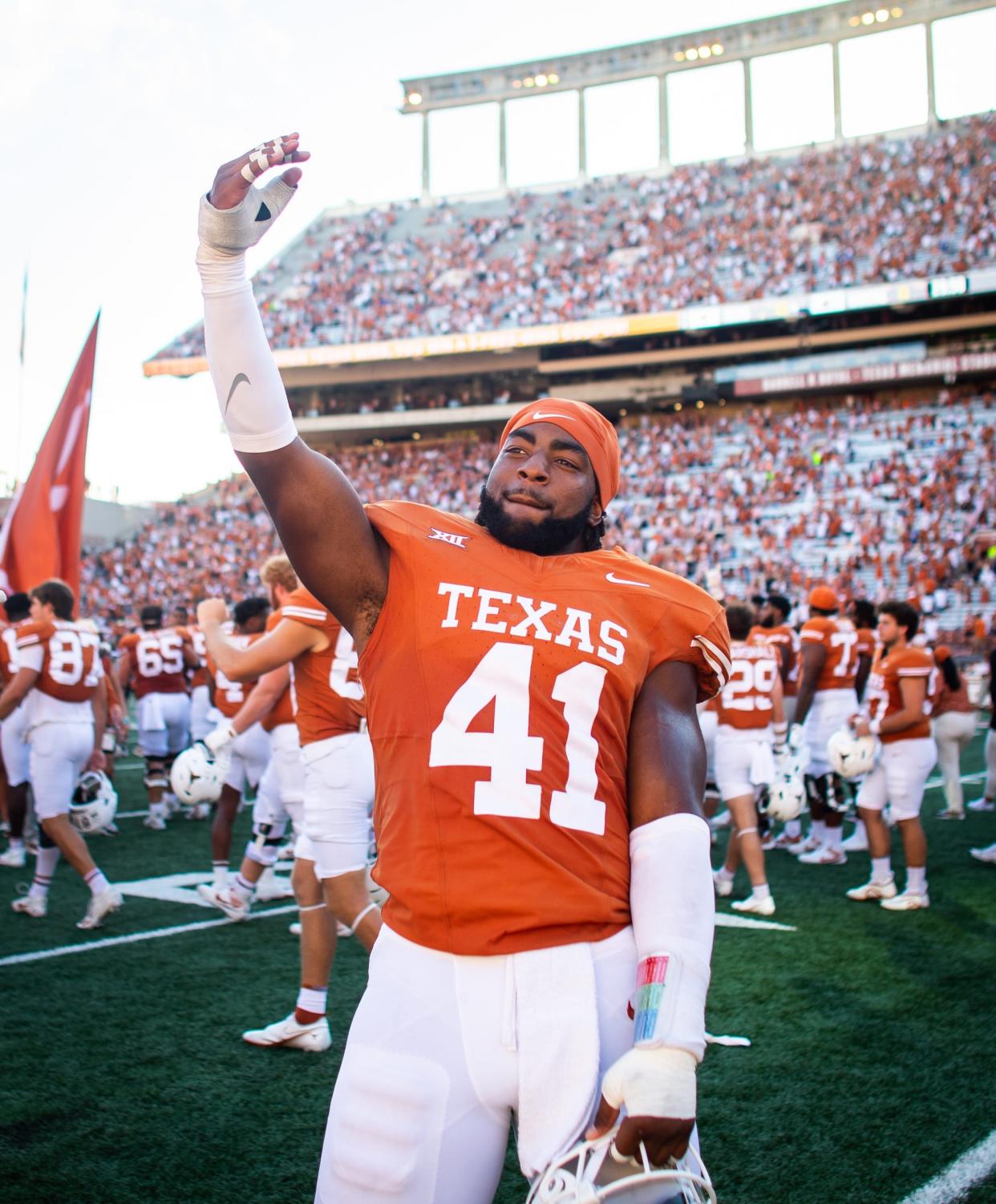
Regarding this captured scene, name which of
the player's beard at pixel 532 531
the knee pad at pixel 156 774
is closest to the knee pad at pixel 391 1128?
the player's beard at pixel 532 531

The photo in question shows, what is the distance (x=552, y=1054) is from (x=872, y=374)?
32604 millimetres

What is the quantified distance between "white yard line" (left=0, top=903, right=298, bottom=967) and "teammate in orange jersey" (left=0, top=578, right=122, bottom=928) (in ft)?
0.95

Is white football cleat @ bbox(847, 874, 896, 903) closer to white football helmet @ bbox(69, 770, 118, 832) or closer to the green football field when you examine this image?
the green football field

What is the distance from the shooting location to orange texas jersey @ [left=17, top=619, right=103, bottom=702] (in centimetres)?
634

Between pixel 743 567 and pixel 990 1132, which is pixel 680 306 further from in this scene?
pixel 990 1132

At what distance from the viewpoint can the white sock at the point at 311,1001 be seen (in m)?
4.41

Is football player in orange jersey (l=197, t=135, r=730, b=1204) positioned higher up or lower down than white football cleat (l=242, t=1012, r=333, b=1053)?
higher up

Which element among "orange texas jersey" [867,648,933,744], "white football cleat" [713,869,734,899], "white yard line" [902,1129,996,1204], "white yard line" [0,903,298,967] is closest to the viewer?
"white yard line" [902,1129,996,1204]

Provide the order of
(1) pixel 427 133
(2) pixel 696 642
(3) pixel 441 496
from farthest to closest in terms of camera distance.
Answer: (1) pixel 427 133
(3) pixel 441 496
(2) pixel 696 642

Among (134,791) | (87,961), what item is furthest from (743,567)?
(87,961)

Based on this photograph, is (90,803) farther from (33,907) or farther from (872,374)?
(872,374)

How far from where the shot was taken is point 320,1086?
4.04 m

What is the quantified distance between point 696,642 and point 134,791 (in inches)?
430

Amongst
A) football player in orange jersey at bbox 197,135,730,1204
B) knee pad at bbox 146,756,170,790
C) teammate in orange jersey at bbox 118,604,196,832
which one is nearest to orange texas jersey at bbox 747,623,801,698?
knee pad at bbox 146,756,170,790
